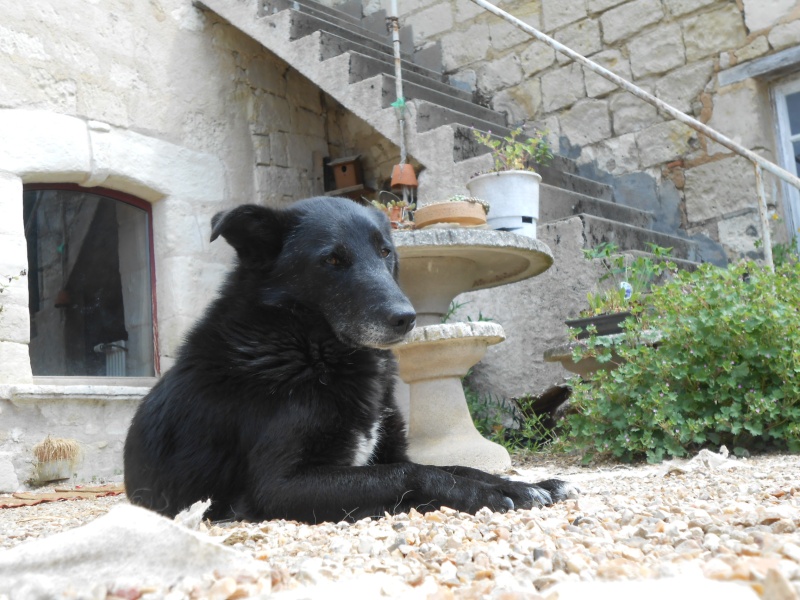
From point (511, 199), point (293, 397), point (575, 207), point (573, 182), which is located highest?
point (573, 182)

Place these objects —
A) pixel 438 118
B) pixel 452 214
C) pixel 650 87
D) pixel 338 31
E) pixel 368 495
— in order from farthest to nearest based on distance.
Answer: pixel 338 31 < pixel 650 87 < pixel 438 118 < pixel 452 214 < pixel 368 495

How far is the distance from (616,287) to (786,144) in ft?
6.84

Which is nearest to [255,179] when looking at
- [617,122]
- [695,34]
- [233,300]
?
[617,122]

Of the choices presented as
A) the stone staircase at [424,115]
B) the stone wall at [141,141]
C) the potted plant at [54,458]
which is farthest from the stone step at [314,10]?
the potted plant at [54,458]

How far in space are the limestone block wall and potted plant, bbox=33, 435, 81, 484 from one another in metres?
4.46

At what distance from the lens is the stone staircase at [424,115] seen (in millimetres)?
5617

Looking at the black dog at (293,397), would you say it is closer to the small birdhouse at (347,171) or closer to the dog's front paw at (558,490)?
the dog's front paw at (558,490)

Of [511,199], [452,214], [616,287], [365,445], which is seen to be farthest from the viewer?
[616,287]

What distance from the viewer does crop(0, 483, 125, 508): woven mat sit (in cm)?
389

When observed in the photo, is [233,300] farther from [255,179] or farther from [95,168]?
[255,179]

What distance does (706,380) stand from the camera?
3.64m

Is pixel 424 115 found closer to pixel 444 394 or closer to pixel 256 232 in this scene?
pixel 444 394

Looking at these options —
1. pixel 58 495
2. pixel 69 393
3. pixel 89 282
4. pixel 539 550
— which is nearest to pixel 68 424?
pixel 69 393

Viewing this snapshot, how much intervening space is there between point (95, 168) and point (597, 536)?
15.3 feet
